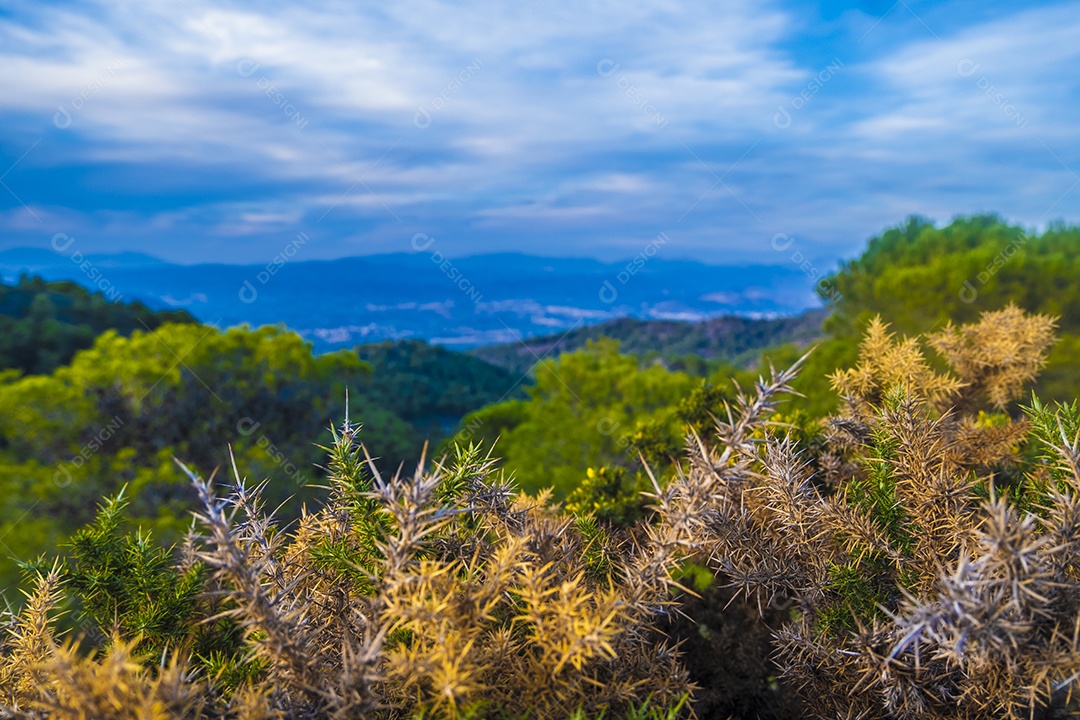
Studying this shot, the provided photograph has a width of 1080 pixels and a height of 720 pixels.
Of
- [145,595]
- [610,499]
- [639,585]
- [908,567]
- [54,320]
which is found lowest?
[54,320]

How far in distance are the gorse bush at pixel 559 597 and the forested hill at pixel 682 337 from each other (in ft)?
205

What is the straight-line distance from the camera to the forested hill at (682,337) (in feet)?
232

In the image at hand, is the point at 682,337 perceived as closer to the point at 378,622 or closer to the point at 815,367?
the point at 815,367

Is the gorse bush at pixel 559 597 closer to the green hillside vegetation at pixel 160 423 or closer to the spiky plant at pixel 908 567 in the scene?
the spiky plant at pixel 908 567

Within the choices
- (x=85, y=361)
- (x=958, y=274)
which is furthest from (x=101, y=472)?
(x=958, y=274)

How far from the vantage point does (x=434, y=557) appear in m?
2.81

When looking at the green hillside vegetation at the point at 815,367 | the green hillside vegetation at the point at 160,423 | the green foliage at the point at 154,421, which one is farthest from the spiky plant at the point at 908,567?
the green foliage at the point at 154,421

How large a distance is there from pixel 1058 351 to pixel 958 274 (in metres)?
4.42

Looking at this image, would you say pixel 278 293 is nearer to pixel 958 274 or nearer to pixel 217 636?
pixel 958 274

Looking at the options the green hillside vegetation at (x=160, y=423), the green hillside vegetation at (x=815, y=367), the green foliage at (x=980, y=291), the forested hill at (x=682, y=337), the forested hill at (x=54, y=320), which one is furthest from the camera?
the forested hill at (x=682, y=337)

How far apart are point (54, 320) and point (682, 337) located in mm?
58538

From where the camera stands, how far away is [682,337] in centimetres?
7594

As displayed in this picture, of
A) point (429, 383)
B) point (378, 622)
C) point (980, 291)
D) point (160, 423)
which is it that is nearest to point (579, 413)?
point (160, 423)

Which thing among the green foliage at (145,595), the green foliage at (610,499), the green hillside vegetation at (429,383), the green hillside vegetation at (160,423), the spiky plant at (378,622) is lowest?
the green hillside vegetation at (429,383)
